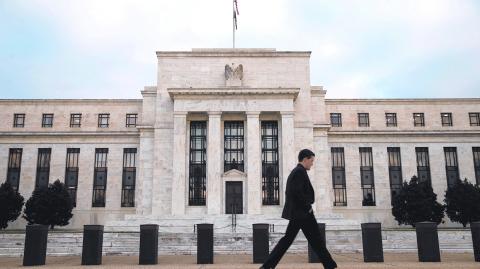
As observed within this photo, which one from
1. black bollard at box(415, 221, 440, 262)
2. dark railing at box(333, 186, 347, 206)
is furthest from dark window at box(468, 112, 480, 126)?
black bollard at box(415, 221, 440, 262)

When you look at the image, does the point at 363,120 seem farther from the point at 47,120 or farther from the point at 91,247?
the point at 91,247

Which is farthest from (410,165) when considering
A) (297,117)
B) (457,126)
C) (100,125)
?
(100,125)

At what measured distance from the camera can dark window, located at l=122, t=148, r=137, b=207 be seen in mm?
48000

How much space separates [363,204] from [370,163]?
4332mm

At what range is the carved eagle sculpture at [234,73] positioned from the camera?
152 ft

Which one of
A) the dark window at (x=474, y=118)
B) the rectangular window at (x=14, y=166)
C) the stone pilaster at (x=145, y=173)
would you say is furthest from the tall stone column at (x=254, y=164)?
the rectangular window at (x=14, y=166)

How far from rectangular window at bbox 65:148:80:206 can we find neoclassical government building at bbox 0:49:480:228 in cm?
11

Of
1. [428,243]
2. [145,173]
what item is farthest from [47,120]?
[428,243]

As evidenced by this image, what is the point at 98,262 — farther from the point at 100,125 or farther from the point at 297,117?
the point at 100,125

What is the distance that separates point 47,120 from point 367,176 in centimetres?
3403

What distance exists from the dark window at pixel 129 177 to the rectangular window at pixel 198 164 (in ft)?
24.0

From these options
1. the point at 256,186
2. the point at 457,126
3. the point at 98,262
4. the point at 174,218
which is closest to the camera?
the point at 98,262

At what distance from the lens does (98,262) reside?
15969 mm

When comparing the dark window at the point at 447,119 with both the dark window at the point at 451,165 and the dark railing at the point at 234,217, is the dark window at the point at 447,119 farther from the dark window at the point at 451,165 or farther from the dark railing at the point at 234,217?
the dark railing at the point at 234,217
